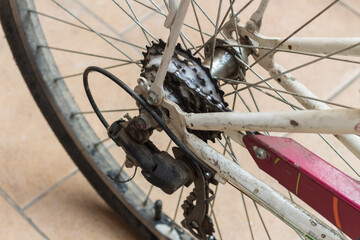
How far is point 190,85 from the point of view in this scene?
915 millimetres

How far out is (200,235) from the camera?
1.03m

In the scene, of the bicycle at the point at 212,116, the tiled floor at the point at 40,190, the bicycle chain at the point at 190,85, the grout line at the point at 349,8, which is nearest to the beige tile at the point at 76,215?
the tiled floor at the point at 40,190

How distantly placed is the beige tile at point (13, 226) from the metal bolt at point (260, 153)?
64 cm

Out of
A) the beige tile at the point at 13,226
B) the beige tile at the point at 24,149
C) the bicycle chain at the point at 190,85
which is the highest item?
the beige tile at the point at 24,149

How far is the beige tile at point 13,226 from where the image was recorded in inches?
52.3

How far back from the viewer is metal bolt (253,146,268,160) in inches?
34.6

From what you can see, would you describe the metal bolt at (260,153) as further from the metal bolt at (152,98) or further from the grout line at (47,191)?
the grout line at (47,191)

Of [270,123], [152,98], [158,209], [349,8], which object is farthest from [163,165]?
[349,8]

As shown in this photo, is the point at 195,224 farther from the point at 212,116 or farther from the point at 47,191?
the point at 47,191

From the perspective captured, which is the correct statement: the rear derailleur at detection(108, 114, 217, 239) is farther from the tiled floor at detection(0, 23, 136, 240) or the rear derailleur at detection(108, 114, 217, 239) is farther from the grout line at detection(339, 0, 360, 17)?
the grout line at detection(339, 0, 360, 17)

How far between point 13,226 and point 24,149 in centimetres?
19

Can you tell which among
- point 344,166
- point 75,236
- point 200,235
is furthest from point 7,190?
point 344,166

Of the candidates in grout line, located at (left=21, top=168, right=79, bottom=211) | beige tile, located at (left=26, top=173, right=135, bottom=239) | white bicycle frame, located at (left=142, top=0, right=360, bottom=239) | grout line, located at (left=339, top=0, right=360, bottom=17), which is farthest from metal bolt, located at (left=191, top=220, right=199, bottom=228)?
grout line, located at (left=339, top=0, right=360, bottom=17)

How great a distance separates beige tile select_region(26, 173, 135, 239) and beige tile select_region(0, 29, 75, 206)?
4 cm
